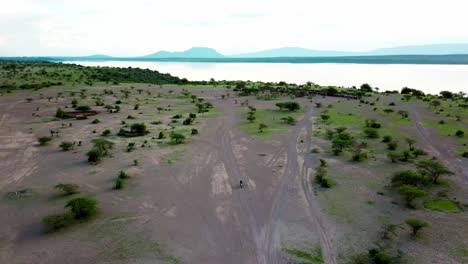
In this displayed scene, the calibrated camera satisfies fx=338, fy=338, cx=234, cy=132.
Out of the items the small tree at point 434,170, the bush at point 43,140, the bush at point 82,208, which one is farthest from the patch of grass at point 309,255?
the bush at point 43,140

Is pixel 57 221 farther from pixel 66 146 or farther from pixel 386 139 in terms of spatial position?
pixel 386 139

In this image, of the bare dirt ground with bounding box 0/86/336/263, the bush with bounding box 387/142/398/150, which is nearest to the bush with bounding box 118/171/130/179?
the bare dirt ground with bounding box 0/86/336/263

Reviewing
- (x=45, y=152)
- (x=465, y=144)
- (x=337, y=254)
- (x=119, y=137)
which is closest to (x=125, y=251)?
(x=337, y=254)

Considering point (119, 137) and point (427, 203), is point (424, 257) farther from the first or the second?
point (119, 137)

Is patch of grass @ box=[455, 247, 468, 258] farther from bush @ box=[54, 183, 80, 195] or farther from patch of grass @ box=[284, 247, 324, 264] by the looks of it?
bush @ box=[54, 183, 80, 195]

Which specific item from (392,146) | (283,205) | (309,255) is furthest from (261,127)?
(309,255)

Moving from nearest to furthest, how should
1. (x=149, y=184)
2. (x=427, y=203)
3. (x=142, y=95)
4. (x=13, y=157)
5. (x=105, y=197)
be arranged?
(x=427, y=203)
(x=105, y=197)
(x=149, y=184)
(x=13, y=157)
(x=142, y=95)

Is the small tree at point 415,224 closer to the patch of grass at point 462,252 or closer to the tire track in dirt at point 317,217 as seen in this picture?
the patch of grass at point 462,252

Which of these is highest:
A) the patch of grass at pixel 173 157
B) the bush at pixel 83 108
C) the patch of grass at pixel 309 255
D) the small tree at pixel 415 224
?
the bush at pixel 83 108

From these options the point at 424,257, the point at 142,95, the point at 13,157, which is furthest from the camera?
the point at 142,95
